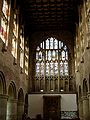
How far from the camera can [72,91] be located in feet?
93.0

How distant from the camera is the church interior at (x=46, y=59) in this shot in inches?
808

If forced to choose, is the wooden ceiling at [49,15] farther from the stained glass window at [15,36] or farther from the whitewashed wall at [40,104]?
the whitewashed wall at [40,104]

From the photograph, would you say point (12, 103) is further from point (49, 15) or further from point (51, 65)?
point (49, 15)

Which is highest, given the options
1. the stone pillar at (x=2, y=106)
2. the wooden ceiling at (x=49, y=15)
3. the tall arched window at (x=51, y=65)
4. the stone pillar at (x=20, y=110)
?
the wooden ceiling at (x=49, y=15)

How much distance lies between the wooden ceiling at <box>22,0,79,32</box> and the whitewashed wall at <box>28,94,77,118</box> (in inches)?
348

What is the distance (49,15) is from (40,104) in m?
10.6

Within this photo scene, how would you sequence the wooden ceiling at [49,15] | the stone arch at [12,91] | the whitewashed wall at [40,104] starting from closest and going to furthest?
the stone arch at [12,91] < the wooden ceiling at [49,15] < the whitewashed wall at [40,104]

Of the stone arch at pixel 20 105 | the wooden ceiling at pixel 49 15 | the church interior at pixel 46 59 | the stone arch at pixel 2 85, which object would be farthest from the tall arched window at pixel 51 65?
the stone arch at pixel 2 85

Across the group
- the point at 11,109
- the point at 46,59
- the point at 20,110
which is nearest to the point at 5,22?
the point at 11,109

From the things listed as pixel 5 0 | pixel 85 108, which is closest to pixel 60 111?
pixel 85 108

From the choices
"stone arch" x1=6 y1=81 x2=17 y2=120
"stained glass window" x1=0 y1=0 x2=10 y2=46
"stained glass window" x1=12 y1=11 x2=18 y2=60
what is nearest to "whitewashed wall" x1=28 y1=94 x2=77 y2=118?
"stone arch" x1=6 y1=81 x2=17 y2=120

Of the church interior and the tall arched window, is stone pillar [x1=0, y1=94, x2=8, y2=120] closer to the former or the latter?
the church interior

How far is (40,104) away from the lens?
88.9ft

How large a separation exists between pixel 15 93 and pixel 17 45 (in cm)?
471
